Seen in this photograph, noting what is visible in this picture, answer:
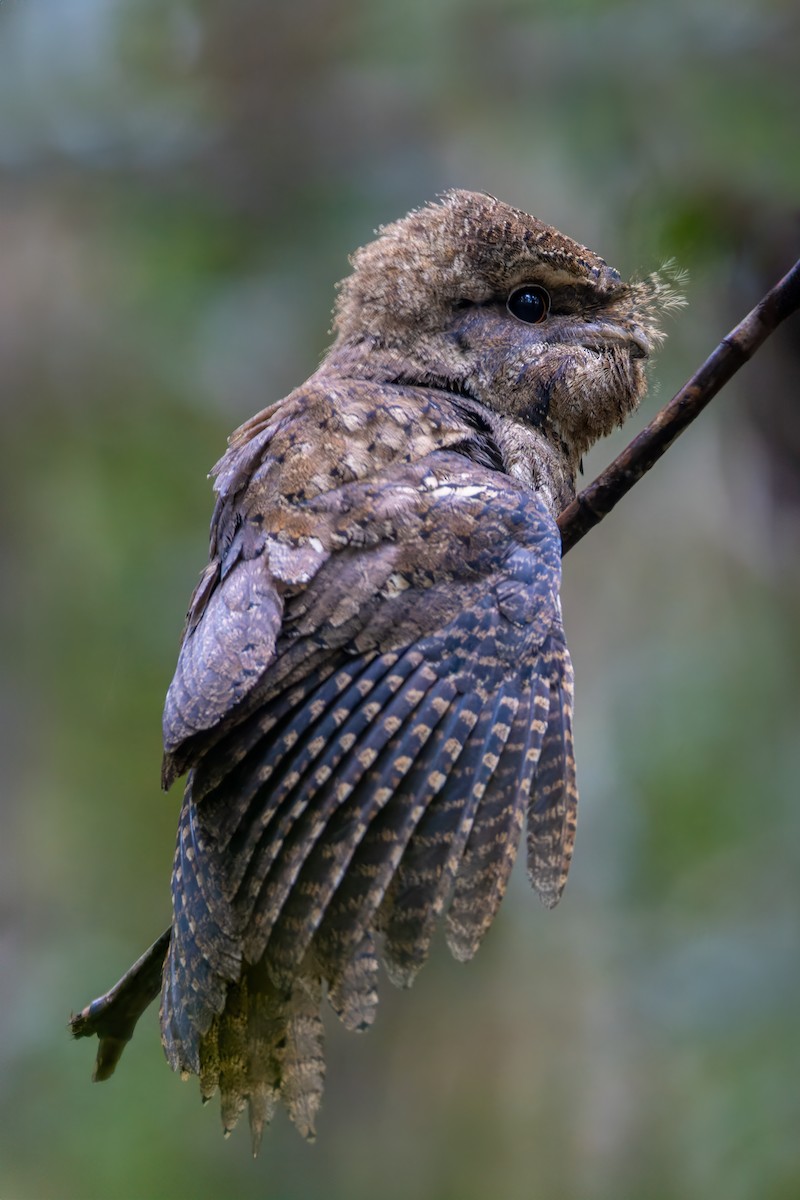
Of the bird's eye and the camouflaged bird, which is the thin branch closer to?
the camouflaged bird

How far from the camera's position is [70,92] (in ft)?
17.1

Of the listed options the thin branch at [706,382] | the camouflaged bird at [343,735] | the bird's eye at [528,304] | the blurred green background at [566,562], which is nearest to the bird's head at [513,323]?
the bird's eye at [528,304]

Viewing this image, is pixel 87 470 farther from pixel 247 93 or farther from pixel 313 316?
pixel 247 93

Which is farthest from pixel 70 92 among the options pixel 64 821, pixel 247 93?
pixel 64 821

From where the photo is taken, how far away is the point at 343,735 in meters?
1.84

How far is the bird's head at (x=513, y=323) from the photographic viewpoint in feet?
8.25

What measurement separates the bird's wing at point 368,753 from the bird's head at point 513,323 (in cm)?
56

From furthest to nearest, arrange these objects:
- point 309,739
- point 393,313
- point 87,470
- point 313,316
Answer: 1. point 87,470
2. point 313,316
3. point 393,313
4. point 309,739

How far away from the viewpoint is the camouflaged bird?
1.79 meters

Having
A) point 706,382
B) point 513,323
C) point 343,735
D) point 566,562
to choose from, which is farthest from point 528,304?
point 566,562

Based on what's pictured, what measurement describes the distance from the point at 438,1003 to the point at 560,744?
353 centimetres

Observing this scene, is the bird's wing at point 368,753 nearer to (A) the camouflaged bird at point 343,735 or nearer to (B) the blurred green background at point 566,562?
(A) the camouflaged bird at point 343,735

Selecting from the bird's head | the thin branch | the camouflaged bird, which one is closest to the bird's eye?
the bird's head

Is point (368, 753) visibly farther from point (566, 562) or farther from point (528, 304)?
point (566, 562)
